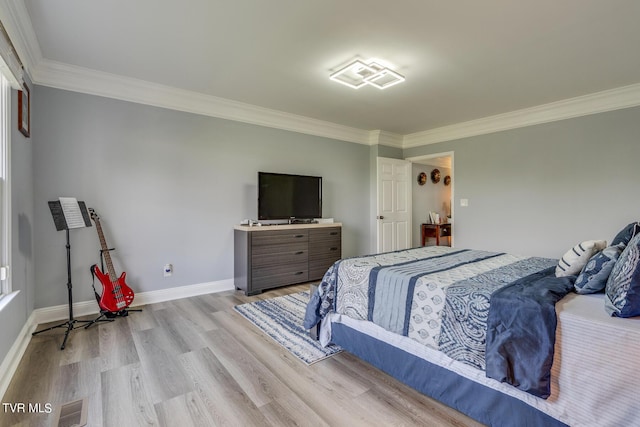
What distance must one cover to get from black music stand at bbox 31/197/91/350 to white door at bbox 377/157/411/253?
13.4 ft

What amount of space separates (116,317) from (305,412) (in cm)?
228

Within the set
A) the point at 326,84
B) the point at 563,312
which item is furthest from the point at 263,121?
the point at 563,312

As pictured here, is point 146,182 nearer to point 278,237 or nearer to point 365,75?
point 278,237

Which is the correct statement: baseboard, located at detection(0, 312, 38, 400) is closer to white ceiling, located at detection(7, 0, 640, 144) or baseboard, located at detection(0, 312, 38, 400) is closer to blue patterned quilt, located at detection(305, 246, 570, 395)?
blue patterned quilt, located at detection(305, 246, 570, 395)

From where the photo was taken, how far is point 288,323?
2768mm

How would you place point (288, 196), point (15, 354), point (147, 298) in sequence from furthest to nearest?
point (288, 196) → point (147, 298) → point (15, 354)

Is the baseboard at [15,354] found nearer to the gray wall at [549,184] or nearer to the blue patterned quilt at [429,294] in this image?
the blue patterned quilt at [429,294]

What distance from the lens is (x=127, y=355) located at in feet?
7.20

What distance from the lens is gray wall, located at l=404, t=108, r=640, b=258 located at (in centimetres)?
346

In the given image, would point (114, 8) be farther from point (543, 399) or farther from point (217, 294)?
point (543, 399)

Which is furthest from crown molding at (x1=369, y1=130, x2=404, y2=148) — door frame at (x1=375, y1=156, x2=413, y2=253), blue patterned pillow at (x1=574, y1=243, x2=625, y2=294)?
blue patterned pillow at (x1=574, y1=243, x2=625, y2=294)

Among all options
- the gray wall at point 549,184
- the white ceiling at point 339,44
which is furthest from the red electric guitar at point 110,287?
the gray wall at point 549,184

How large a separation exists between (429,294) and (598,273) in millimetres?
832

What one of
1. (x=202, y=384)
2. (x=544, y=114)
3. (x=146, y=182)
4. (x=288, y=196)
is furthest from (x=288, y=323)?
(x=544, y=114)
